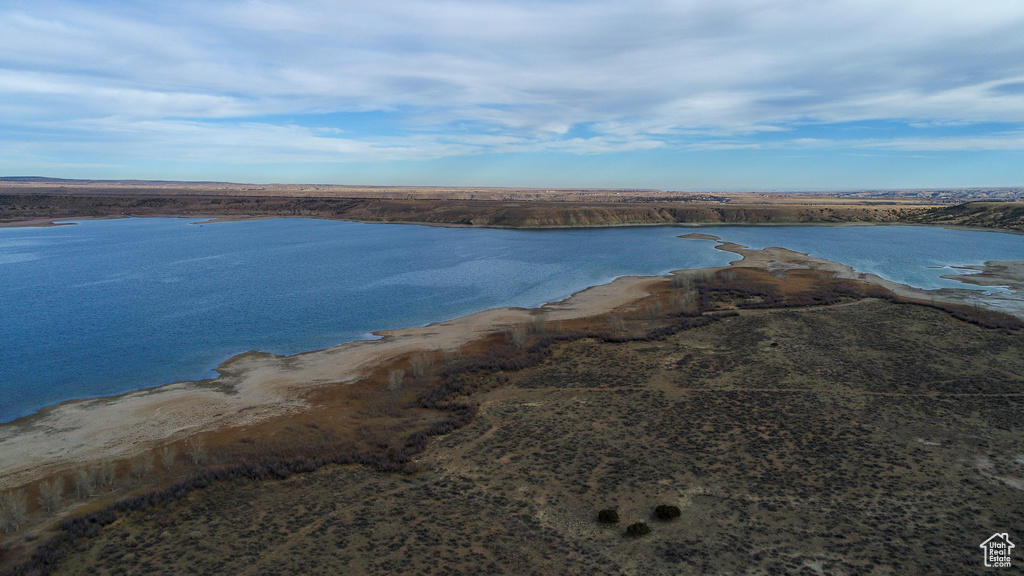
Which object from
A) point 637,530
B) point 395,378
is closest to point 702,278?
point 395,378

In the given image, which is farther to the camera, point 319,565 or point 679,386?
point 679,386

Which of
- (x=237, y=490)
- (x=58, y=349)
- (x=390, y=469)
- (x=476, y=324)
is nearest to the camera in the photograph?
(x=237, y=490)

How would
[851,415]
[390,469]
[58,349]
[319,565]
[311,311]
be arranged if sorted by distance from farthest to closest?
[311,311] < [58,349] < [851,415] < [390,469] < [319,565]

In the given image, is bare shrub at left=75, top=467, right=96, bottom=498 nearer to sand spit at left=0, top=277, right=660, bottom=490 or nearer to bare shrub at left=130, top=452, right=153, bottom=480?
bare shrub at left=130, top=452, right=153, bottom=480

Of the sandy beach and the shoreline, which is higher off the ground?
the shoreline

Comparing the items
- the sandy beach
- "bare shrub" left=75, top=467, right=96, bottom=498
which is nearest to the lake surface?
the sandy beach

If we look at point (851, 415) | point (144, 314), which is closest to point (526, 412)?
point (851, 415)

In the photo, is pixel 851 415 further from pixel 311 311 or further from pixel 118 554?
pixel 311 311
